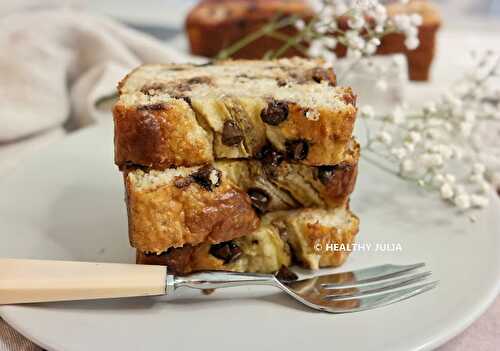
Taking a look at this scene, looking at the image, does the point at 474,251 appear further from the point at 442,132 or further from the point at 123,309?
the point at 123,309

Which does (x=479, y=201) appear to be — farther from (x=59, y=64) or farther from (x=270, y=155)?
(x=59, y=64)

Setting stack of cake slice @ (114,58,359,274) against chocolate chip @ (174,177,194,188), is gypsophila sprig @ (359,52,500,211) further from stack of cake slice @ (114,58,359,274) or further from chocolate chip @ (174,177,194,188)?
chocolate chip @ (174,177,194,188)

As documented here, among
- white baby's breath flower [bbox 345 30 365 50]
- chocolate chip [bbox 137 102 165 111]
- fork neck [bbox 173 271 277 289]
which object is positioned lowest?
fork neck [bbox 173 271 277 289]

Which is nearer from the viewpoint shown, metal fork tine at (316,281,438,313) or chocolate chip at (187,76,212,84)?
metal fork tine at (316,281,438,313)

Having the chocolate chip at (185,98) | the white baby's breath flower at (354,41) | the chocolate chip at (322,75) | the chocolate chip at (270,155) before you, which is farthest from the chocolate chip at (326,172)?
the white baby's breath flower at (354,41)

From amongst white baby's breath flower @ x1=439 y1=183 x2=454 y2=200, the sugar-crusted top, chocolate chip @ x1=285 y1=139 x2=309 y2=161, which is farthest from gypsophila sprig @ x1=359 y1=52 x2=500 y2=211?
chocolate chip @ x1=285 y1=139 x2=309 y2=161

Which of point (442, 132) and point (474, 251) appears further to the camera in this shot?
point (442, 132)

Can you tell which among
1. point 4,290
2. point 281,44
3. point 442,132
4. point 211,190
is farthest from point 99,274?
point 281,44
